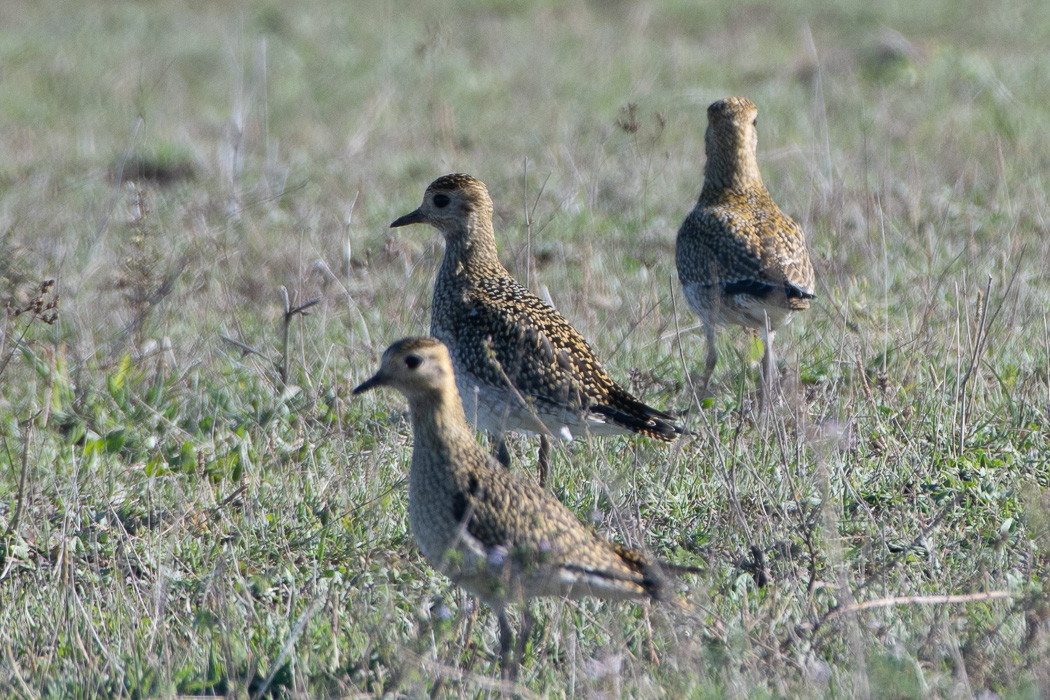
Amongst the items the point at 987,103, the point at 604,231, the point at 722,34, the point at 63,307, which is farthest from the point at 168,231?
the point at 722,34

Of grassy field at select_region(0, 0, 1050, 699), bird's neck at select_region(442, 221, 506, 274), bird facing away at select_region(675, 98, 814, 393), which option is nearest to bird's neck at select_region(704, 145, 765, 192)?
bird facing away at select_region(675, 98, 814, 393)

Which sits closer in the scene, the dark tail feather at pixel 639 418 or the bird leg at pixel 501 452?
the dark tail feather at pixel 639 418

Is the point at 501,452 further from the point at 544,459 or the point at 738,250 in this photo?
the point at 738,250

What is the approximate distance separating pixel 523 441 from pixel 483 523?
2063 mm

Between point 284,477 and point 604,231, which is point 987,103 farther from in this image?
point 284,477

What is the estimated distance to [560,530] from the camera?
11.5 ft

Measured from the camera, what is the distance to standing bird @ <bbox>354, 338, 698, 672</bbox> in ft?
11.0

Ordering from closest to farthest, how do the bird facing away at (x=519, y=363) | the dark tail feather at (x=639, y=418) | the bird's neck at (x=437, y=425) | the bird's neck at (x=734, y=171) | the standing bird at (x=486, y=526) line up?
the standing bird at (x=486, y=526), the bird's neck at (x=437, y=425), the dark tail feather at (x=639, y=418), the bird facing away at (x=519, y=363), the bird's neck at (x=734, y=171)

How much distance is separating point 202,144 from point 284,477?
737 centimetres

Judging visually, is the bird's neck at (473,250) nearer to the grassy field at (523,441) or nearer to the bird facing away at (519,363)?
the bird facing away at (519,363)

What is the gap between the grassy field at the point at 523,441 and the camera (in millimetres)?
3387

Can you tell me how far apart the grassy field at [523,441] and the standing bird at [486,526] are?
142 mm

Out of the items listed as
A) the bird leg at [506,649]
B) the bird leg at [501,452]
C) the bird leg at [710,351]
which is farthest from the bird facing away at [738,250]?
the bird leg at [506,649]

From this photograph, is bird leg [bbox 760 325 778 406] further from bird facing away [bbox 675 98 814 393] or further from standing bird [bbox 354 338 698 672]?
standing bird [bbox 354 338 698 672]
